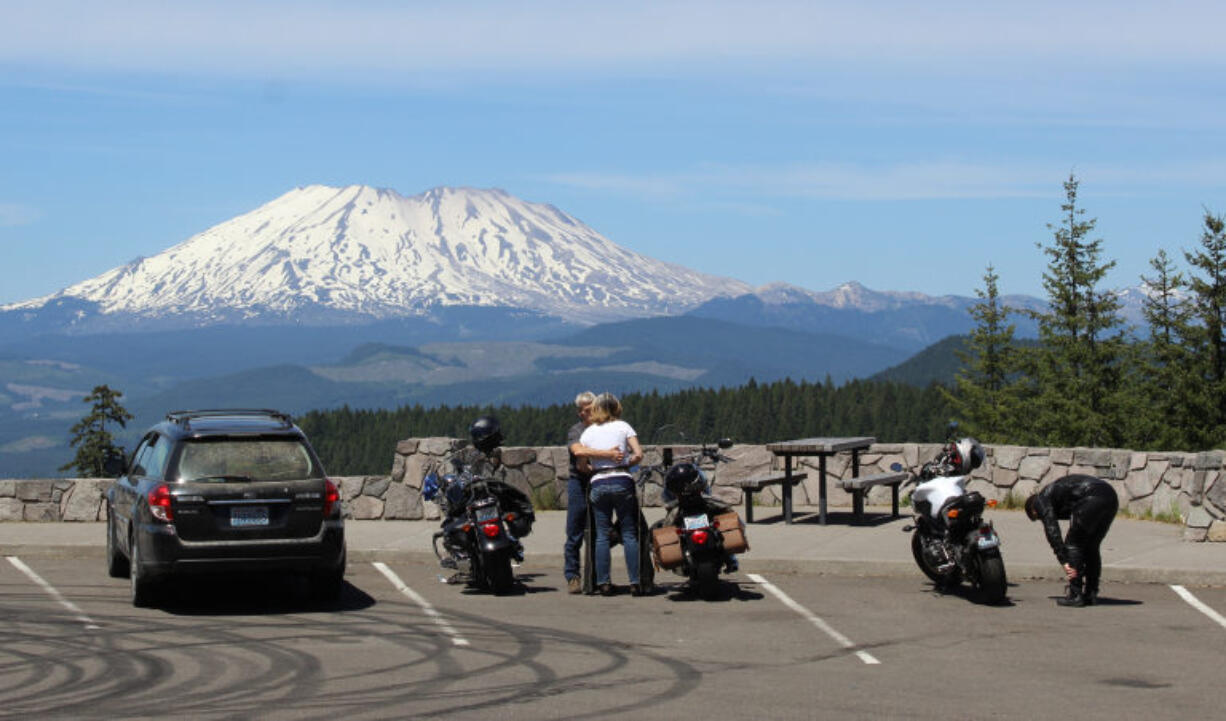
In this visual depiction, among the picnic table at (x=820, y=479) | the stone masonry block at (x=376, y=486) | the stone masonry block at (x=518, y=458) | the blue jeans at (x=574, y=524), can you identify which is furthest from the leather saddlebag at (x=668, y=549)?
the stone masonry block at (x=518, y=458)

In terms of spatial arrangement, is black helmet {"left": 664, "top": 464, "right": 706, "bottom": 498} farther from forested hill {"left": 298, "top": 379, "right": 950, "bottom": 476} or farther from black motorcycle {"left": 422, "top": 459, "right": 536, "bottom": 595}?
forested hill {"left": 298, "top": 379, "right": 950, "bottom": 476}

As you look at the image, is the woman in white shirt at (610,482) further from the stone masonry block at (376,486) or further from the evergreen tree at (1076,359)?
the evergreen tree at (1076,359)

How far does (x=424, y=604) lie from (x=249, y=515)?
1.54 m

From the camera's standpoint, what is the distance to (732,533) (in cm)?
1192

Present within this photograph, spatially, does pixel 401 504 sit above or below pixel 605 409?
below

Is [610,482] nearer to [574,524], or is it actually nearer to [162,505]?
[574,524]

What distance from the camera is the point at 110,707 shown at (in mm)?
8055

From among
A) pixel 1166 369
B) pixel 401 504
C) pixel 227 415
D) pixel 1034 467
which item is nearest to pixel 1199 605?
pixel 1034 467

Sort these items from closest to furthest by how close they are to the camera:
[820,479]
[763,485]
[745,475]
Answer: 1. [820,479]
2. [763,485]
3. [745,475]

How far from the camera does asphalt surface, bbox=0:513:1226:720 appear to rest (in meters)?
8.21

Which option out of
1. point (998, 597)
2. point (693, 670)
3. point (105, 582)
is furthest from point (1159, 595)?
point (105, 582)

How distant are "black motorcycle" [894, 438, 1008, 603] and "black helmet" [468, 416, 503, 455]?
331cm

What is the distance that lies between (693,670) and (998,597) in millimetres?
3315

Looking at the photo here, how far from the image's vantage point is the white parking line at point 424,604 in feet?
34.1
